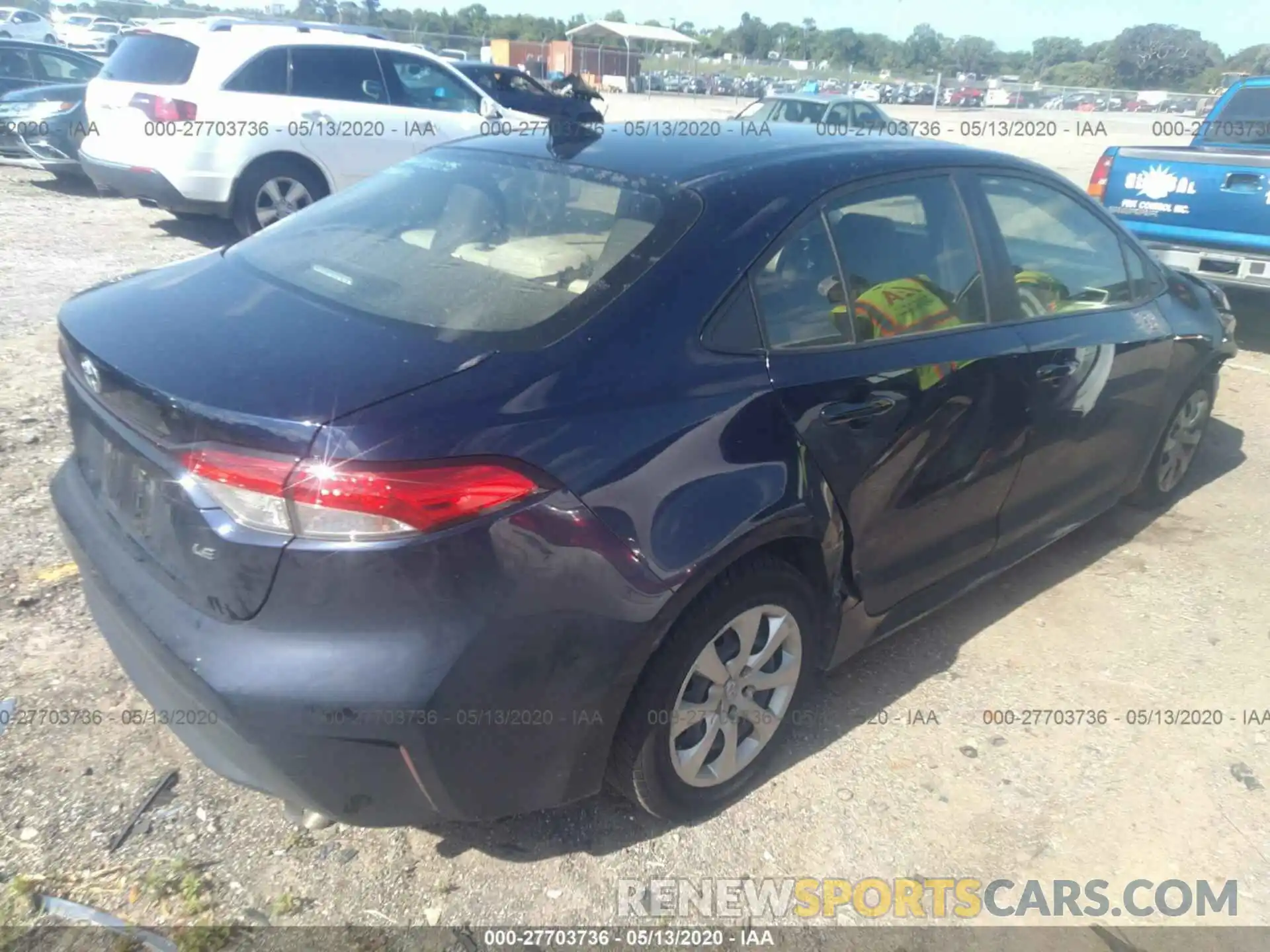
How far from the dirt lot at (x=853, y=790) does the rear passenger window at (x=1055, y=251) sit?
1.17 meters

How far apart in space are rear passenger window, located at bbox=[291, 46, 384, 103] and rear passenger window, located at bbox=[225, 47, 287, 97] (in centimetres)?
10

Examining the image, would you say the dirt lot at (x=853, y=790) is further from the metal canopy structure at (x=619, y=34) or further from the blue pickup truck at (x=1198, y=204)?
the metal canopy structure at (x=619, y=34)

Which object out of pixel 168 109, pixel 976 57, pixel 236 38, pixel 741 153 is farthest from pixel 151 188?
pixel 976 57

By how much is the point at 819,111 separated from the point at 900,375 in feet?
51.1

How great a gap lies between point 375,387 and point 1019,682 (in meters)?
2.48

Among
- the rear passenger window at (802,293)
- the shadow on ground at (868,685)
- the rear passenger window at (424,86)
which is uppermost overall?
the rear passenger window at (424,86)

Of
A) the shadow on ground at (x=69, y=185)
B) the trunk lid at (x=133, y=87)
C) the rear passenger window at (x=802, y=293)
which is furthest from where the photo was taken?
the shadow on ground at (x=69, y=185)

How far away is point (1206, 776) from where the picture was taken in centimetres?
305

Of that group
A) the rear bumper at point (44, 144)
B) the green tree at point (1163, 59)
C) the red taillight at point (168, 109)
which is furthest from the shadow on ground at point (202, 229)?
the green tree at point (1163, 59)

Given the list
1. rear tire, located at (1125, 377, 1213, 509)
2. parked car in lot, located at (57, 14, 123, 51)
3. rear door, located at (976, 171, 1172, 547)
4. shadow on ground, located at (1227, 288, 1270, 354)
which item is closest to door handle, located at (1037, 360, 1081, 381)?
rear door, located at (976, 171, 1172, 547)

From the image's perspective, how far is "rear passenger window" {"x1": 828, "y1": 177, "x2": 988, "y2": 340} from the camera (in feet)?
9.43

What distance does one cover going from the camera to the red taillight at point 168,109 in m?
8.11

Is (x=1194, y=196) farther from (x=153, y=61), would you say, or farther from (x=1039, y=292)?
(x=153, y=61)

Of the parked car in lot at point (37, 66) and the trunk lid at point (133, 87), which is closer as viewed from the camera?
the trunk lid at point (133, 87)
